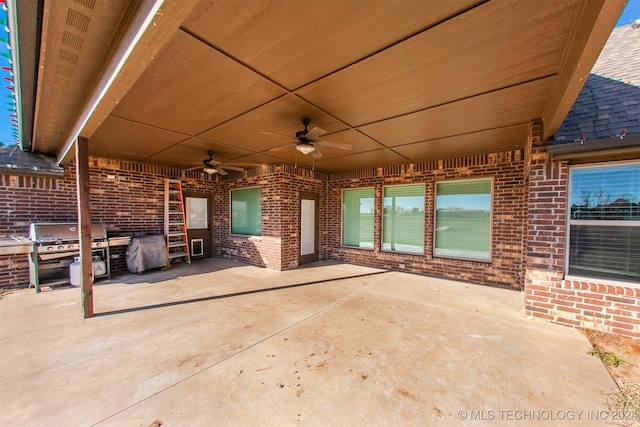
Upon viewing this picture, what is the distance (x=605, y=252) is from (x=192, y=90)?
18.0 ft

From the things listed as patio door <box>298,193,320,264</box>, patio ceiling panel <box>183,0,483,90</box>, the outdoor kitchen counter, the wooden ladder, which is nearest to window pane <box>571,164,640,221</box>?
patio ceiling panel <box>183,0,483,90</box>

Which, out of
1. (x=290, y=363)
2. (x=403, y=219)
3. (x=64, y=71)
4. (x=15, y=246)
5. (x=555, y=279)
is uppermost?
(x=64, y=71)

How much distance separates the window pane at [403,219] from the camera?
6020 mm

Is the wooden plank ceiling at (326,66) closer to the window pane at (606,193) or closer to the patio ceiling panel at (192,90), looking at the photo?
the patio ceiling panel at (192,90)

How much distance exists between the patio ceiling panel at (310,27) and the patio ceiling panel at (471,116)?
4.86ft

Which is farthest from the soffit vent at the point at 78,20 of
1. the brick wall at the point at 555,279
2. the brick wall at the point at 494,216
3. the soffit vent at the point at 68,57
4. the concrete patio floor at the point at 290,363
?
the brick wall at the point at 494,216

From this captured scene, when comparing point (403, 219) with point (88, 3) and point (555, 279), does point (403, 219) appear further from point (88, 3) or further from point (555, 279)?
point (88, 3)

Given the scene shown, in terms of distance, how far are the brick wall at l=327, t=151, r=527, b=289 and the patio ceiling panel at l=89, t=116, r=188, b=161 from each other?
15.8ft

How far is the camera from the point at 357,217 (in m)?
7.17

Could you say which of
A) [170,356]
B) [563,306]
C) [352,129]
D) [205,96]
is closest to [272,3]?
[205,96]

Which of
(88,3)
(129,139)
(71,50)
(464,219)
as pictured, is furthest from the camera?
(464,219)

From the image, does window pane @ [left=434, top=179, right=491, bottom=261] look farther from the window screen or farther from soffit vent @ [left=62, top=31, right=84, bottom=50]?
soffit vent @ [left=62, top=31, right=84, bottom=50]

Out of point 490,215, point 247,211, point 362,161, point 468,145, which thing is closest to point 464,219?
point 490,215

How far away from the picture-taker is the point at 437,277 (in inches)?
220
